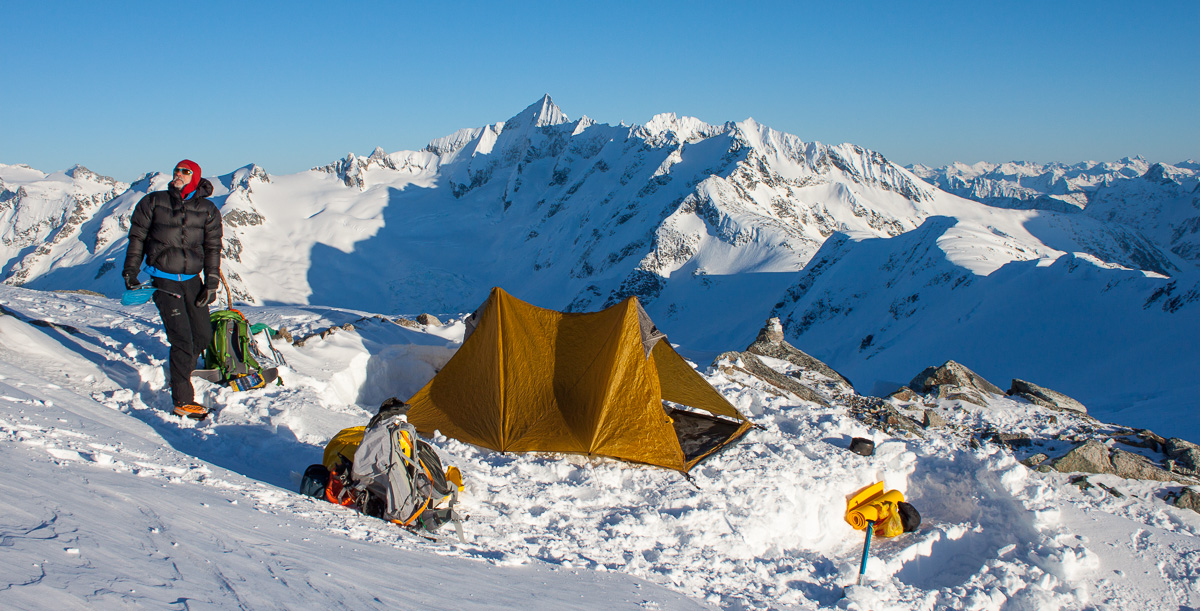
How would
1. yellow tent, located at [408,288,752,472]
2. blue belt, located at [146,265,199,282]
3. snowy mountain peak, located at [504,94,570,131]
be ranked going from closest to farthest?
blue belt, located at [146,265,199,282], yellow tent, located at [408,288,752,472], snowy mountain peak, located at [504,94,570,131]

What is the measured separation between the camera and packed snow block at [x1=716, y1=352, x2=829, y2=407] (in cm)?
1138

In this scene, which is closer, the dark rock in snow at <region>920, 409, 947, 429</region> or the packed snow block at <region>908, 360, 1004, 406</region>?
the dark rock in snow at <region>920, 409, 947, 429</region>

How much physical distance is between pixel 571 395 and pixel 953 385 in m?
8.54

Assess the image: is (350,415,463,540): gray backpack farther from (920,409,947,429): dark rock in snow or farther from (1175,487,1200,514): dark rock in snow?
(1175,487,1200,514): dark rock in snow

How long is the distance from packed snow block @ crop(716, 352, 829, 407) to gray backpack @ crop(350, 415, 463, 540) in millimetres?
7228

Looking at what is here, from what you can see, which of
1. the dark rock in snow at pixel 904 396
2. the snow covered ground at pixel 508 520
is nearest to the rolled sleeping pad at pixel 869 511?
the snow covered ground at pixel 508 520

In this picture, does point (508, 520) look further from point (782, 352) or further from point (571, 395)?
point (782, 352)

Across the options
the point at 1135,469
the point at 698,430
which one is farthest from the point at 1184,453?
the point at 698,430

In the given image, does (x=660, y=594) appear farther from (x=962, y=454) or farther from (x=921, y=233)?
(x=921, y=233)

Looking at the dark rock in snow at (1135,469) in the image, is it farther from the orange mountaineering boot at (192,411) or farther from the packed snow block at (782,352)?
the orange mountaineering boot at (192,411)

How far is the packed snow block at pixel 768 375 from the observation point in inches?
448

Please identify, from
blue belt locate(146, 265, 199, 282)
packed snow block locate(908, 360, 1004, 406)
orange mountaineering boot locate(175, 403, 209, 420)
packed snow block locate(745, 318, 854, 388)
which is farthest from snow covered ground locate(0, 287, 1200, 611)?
packed snow block locate(745, 318, 854, 388)

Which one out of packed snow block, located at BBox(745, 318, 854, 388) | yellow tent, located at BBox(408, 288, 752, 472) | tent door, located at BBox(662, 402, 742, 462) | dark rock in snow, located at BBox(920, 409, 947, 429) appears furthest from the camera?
packed snow block, located at BBox(745, 318, 854, 388)

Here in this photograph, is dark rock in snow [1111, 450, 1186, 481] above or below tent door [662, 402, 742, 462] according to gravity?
above
